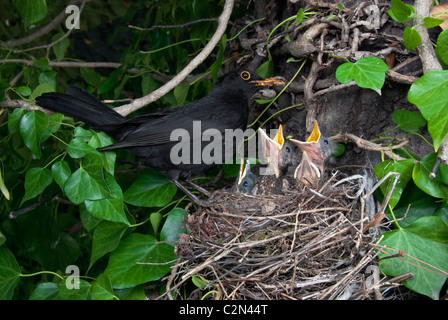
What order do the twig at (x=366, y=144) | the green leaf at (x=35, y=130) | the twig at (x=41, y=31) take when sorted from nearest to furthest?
the twig at (x=366, y=144)
the green leaf at (x=35, y=130)
the twig at (x=41, y=31)

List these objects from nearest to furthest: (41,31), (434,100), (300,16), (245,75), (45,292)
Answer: (434,100), (45,292), (300,16), (245,75), (41,31)

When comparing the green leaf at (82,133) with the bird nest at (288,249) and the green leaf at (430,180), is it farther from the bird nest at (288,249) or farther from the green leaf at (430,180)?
the green leaf at (430,180)

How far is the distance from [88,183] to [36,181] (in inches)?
12.6

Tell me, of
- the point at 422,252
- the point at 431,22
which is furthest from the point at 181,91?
the point at 422,252

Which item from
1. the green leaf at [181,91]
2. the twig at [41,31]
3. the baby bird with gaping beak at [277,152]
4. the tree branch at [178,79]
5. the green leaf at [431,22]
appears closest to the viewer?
the green leaf at [431,22]

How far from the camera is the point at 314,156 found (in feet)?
9.20

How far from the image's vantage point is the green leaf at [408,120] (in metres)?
2.42

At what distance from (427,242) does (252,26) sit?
6.29 ft

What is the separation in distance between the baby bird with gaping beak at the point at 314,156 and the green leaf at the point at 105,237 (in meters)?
1.11

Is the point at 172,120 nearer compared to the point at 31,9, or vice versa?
the point at 31,9

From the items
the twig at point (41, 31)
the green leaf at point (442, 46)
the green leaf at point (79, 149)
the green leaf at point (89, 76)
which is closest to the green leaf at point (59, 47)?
the twig at point (41, 31)

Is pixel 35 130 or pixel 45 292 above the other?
Answer: pixel 35 130

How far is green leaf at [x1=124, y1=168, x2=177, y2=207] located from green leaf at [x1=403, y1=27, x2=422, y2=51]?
1568 millimetres

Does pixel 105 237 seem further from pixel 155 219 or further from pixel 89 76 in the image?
pixel 89 76
